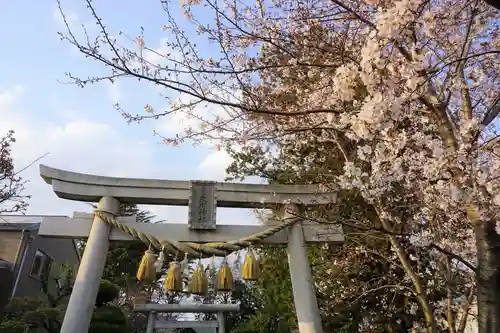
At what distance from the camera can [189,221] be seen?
5.43 m

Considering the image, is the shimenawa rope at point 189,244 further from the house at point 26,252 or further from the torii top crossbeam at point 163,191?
the house at point 26,252

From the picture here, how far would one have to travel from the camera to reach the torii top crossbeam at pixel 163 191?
5.30 m

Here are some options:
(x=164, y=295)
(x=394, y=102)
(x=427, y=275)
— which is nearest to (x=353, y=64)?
(x=394, y=102)

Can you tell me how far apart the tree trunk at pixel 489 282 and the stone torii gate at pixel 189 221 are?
100 inches

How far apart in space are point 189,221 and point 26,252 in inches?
337

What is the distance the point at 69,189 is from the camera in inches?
208

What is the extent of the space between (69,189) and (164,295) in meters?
12.3

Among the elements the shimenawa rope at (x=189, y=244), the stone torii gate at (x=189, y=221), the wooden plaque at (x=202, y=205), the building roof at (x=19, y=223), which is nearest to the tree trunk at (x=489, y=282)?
the stone torii gate at (x=189, y=221)

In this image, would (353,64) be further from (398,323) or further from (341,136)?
(398,323)

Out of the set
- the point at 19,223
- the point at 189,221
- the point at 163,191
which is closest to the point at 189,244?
the point at 189,221

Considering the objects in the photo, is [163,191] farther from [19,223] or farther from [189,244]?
[19,223]

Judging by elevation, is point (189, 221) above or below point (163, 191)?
below

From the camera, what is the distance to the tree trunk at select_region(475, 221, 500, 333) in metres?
2.77

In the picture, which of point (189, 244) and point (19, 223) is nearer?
point (189, 244)
